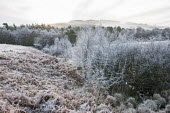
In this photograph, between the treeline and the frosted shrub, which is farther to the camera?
the frosted shrub

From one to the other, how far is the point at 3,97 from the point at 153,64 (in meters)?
7.04

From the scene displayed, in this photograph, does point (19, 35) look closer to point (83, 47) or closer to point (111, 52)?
point (83, 47)

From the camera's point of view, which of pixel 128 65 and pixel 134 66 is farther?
pixel 128 65

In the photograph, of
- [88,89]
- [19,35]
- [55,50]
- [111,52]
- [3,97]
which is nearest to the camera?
[3,97]

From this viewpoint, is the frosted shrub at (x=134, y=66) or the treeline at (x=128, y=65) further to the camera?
the frosted shrub at (x=134, y=66)

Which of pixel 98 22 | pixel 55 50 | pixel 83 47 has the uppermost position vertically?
pixel 98 22

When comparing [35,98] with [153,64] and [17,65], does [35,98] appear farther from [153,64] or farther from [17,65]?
[153,64]

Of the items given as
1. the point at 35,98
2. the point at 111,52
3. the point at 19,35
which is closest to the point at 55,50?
the point at 19,35

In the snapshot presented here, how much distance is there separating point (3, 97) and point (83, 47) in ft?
21.7

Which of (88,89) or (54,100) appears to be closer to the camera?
(54,100)

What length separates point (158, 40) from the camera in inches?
369

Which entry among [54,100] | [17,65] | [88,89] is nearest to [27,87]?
[54,100]

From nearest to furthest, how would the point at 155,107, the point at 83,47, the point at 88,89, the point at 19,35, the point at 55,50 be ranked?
the point at 155,107 → the point at 88,89 → the point at 83,47 → the point at 55,50 → the point at 19,35

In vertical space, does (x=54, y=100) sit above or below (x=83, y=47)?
below
